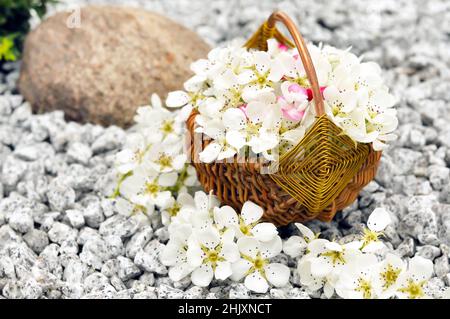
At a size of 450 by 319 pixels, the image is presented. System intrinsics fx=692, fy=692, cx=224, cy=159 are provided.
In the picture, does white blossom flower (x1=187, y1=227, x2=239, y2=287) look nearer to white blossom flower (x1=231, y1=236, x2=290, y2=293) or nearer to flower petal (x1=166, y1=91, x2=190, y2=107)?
white blossom flower (x1=231, y1=236, x2=290, y2=293)

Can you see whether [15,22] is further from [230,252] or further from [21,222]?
[230,252]

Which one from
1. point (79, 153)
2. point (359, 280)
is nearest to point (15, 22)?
point (79, 153)

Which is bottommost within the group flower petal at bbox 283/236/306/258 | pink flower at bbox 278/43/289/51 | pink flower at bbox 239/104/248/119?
flower petal at bbox 283/236/306/258

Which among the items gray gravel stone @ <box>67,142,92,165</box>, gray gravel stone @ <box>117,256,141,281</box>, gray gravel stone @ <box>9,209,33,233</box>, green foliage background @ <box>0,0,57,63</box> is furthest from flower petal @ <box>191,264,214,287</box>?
green foliage background @ <box>0,0,57,63</box>

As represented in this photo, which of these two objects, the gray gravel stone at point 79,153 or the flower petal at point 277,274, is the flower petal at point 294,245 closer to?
the flower petal at point 277,274

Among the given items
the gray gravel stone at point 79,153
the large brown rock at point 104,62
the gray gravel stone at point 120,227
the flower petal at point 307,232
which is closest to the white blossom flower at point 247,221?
the flower petal at point 307,232

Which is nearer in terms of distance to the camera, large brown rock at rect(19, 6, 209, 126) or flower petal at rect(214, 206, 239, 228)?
flower petal at rect(214, 206, 239, 228)
